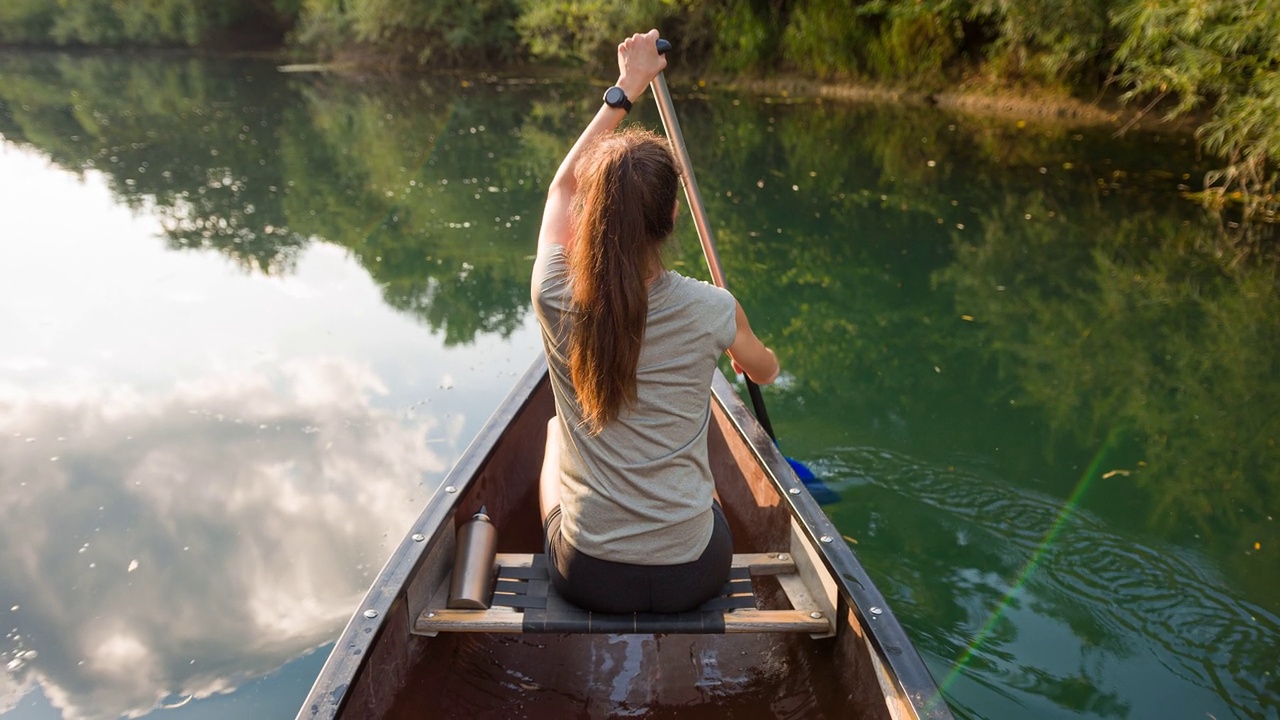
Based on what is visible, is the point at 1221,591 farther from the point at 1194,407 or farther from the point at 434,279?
the point at 434,279

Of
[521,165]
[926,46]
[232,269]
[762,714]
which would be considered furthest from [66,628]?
[926,46]

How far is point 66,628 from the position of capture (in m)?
3.26

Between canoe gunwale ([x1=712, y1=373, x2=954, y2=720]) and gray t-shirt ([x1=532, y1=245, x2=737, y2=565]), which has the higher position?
gray t-shirt ([x1=532, y1=245, x2=737, y2=565])

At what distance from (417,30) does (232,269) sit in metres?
13.3

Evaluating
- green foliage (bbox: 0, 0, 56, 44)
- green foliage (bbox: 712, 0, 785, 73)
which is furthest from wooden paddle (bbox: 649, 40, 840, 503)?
green foliage (bbox: 0, 0, 56, 44)

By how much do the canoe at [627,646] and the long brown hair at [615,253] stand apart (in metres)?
0.56

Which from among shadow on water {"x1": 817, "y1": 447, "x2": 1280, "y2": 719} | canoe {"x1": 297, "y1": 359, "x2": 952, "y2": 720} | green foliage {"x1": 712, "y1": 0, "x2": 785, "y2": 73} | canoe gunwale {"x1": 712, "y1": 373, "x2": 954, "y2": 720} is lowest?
shadow on water {"x1": 817, "y1": 447, "x2": 1280, "y2": 719}

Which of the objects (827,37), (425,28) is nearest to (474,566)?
(827,37)

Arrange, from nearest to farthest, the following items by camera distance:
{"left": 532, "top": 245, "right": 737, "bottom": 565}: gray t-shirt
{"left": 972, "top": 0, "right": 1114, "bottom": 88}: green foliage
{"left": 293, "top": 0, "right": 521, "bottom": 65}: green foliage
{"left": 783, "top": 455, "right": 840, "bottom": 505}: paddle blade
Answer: {"left": 532, "top": 245, "right": 737, "bottom": 565}: gray t-shirt < {"left": 783, "top": 455, "right": 840, "bottom": 505}: paddle blade < {"left": 972, "top": 0, "right": 1114, "bottom": 88}: green foliage < {"left": 293, "top": 0, "right": 521, "bottom": 65}: green foliage

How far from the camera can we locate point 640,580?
6.66 ft

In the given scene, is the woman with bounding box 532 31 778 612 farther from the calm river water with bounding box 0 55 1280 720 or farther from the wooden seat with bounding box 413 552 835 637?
the calm river water with bounding box 0 55 1280 720

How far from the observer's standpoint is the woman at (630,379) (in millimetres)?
1788

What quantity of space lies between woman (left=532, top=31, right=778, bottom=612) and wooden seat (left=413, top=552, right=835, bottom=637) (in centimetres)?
3

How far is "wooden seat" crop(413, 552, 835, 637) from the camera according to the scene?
2068 mm
